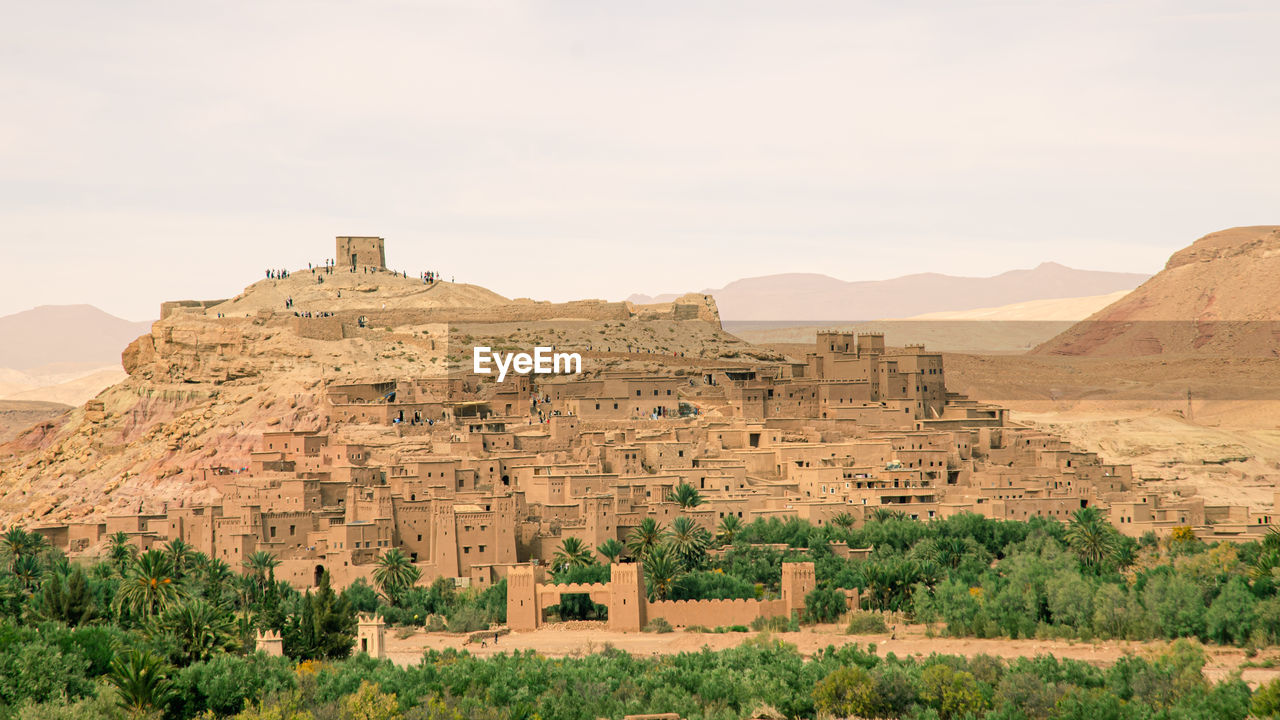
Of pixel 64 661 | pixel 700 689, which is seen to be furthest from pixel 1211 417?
pixel 64 661

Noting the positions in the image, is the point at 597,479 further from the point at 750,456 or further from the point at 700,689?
the point at 700,689

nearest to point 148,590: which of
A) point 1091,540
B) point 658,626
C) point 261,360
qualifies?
point 658,626

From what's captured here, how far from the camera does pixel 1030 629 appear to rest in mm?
48094

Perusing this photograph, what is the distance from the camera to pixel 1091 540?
53469mm

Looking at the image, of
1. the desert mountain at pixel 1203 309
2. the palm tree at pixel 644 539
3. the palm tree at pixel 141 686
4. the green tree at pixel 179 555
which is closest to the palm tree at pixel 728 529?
the palm tree at pixel 644 539

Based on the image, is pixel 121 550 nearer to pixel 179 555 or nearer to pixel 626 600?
pixel 179 555

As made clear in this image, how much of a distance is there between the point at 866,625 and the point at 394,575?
1310 cm

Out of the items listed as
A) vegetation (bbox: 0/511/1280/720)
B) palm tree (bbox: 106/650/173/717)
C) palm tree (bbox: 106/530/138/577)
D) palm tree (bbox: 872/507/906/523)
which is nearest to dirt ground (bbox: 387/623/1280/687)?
vegetation (bbox: 0/511/1280/720)

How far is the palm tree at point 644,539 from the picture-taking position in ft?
174

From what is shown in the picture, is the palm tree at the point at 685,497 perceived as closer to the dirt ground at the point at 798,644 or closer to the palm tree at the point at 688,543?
the palm tree at the point at 688,543

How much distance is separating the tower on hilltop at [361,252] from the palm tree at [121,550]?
128ft

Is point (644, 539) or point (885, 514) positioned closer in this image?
point (644, 539)

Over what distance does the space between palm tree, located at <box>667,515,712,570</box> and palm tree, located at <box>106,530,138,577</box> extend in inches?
609

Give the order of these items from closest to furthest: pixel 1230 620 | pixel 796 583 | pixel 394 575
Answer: pixel 1230 620 < pixel 796 583 < pixel 394 575
